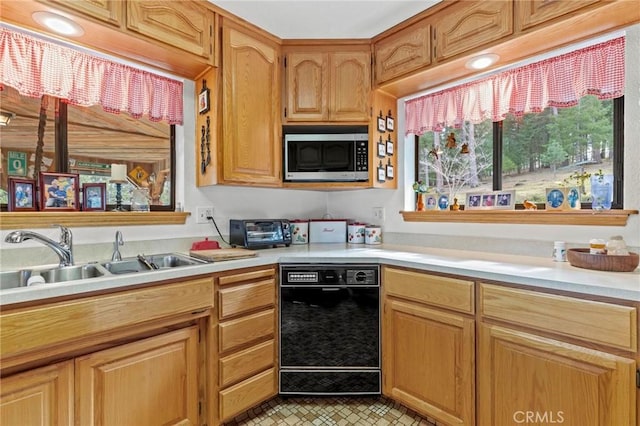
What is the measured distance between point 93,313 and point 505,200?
222 centimetres

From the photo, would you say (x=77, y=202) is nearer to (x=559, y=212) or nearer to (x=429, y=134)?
(x=429, y=134)

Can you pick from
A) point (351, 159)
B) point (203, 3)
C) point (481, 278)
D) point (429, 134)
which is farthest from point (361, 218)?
point (203, 3)

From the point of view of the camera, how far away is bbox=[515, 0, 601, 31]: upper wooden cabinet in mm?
1461

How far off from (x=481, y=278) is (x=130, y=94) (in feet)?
7.25

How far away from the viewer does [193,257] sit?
6.20 feet

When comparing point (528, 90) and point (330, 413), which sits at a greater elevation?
point (528, 90)

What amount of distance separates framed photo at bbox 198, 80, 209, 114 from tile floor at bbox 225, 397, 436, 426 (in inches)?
73.0

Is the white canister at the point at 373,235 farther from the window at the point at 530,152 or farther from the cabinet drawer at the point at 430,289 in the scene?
the cabinet drawer at the point at 430,289

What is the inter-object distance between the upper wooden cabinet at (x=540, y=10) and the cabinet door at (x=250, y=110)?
1454mm

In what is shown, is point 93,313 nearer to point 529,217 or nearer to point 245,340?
point 245,340

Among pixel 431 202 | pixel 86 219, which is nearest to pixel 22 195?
pixel 86 219

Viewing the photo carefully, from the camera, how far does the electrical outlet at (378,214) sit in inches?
102

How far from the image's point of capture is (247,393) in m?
1.77

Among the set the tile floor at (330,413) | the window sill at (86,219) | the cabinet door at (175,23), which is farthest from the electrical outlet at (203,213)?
the tile floor at (330,413)
